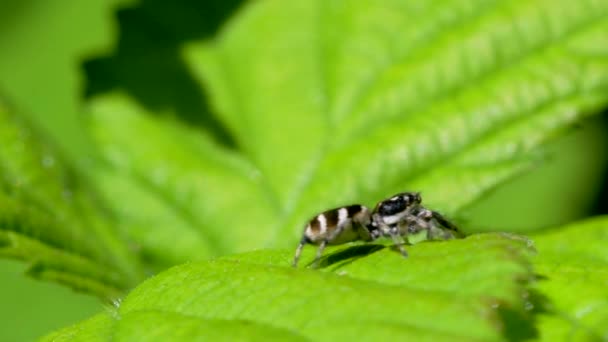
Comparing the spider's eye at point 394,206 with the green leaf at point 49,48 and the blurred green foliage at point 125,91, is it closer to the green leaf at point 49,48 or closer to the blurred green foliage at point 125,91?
the blurred green foliage at point 125,91

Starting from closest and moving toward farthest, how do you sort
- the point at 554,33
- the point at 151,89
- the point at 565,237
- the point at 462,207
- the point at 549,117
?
the point at 565,237 → the point at 462,207 → the point at 549,117 → the point at 554,33 → the point at 151,89

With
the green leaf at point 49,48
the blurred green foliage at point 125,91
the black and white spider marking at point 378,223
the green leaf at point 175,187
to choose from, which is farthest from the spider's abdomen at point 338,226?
the green leaf at point 49,48

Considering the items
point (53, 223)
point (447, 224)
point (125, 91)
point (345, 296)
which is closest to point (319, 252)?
point (447, 224)

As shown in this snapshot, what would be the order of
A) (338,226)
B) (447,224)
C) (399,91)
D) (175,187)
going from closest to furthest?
1. (338,226)
2. (447,224)
3. (399,91)
4. (175,187)

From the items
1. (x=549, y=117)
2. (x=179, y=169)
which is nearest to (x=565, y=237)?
(x=549, y=117)

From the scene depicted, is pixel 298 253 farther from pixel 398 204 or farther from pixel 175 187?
pixel 175 187

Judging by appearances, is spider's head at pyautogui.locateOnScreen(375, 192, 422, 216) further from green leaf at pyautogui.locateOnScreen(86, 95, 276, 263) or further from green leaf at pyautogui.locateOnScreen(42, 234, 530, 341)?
green leaf at pyautogui.locateOnScreen(86, 95, 276, 263)

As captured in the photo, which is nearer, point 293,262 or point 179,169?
point 293,262

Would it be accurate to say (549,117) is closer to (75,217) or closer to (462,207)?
(462,207)
